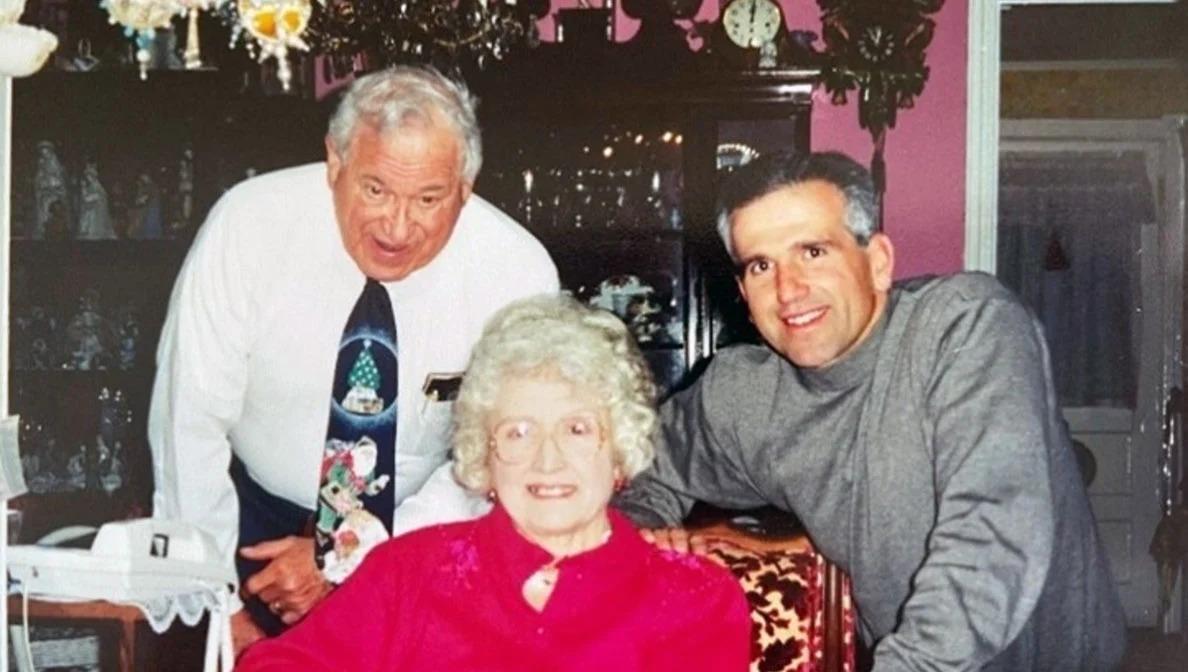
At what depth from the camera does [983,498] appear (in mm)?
1343

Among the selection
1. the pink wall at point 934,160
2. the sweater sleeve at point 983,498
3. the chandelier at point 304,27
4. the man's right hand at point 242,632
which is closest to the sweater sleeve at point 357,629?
the man's right hand at point 242,632

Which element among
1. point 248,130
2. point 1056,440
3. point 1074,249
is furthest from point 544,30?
point 1056,440

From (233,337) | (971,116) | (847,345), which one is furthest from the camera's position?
(971,116)

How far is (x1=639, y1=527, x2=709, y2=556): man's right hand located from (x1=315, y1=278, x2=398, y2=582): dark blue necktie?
398 millimetres

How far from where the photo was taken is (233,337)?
170cm

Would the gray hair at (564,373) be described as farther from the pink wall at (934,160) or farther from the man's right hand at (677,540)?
the pink wall at (934,160)

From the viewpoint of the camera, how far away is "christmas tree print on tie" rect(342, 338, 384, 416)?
1.70 m

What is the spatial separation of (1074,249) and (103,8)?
136 centimetres

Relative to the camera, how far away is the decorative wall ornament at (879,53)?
2049 mm

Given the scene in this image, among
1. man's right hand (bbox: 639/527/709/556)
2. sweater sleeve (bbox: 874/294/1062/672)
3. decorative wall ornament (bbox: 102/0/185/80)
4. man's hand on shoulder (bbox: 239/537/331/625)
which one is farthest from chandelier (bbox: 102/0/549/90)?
sweater sleeve (bbox: 874/294/1062/672)

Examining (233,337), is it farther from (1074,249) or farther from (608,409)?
(1074,249)

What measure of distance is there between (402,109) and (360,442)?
430 millimetres

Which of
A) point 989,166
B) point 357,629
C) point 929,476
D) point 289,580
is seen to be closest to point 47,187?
point 289,580

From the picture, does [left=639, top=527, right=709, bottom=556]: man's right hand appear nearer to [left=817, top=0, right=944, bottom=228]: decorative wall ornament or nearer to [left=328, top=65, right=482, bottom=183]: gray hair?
[left=328, top=65, right=482, bottom=183]: gray hair
